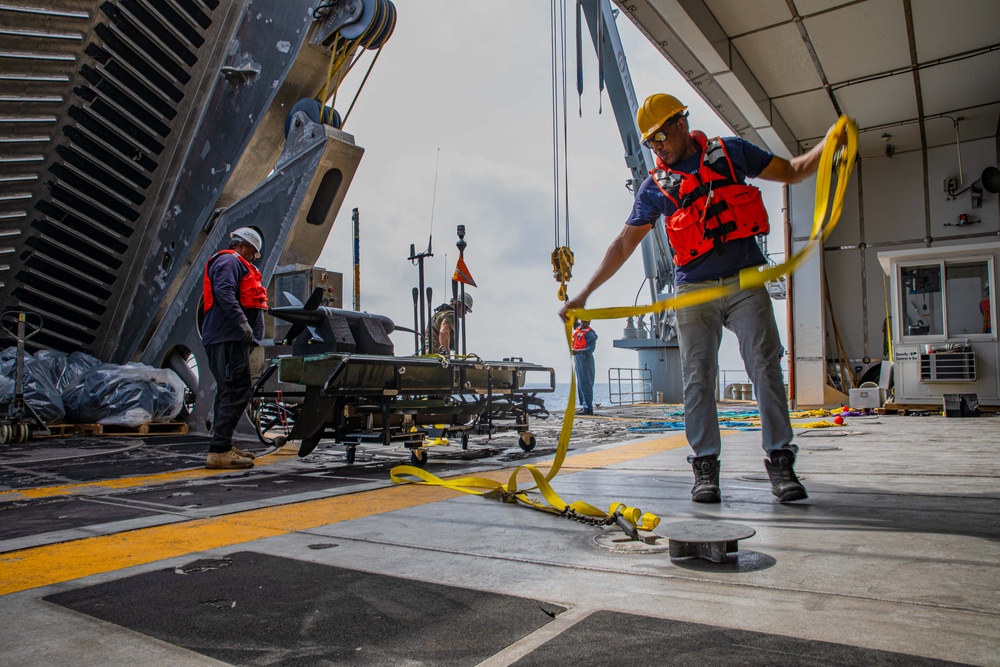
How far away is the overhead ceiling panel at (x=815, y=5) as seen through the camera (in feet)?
22.3

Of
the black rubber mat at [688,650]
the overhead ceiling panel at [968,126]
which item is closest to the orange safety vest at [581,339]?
the overhead ceiling panel at [968,126]

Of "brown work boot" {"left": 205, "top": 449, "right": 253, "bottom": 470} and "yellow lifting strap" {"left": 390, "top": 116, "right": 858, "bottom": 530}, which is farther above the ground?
"yellow lifting strap" {"left": 390, "top": 116, "right": 858, "bottom": 530}

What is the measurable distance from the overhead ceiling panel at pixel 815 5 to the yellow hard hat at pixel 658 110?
5.53m

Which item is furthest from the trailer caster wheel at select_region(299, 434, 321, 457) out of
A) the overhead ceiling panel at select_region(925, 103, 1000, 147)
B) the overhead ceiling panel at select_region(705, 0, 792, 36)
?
the overhead ceiling panel at select_region(925, 103, 1000, 147)

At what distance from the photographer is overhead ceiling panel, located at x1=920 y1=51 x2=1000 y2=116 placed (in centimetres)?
795

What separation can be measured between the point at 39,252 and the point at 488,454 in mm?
7495

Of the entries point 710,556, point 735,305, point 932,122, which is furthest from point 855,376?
point 710,556

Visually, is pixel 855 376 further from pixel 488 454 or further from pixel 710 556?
pixel 710 556

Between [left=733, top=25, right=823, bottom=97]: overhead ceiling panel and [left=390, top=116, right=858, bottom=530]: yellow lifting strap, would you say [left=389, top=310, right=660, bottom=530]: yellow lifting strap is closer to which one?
[left=390, top=116, right=858, bottom=530]: yellow lifting strap

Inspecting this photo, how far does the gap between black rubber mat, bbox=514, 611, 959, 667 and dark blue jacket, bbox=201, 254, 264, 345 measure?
156 inches

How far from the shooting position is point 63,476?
4113 millimetres

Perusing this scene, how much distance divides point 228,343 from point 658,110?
11.3 feet

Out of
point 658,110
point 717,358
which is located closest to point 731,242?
point 717,358

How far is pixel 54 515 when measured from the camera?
2707 mm
